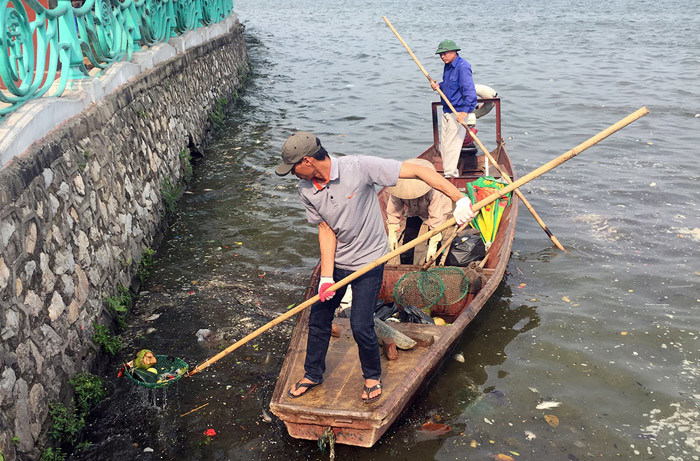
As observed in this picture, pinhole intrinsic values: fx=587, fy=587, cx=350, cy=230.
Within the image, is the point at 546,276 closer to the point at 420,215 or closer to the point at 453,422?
the point at 420,215

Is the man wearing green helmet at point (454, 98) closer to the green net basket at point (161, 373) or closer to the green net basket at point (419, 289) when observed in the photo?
the green net basket at point (419, 289)

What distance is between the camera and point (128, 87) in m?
8.81

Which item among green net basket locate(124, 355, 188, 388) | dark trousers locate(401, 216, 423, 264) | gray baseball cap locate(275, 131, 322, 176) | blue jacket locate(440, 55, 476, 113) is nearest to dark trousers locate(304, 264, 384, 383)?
gray baseball cap locate(275, 131, 322, 176)

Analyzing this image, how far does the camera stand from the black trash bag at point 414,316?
22.8ft

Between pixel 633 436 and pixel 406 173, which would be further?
pixel 633 436

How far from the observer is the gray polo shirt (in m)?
4.63

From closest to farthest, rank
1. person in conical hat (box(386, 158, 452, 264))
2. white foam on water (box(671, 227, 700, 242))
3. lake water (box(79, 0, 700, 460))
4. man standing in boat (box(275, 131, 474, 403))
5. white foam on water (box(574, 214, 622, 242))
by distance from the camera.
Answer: man standing in boat (box(275, 131, 474, 403)) → lake water (box(79, 0, 700, 460)) → person in conical hat (box(386, 158, 452, 264)) → white foam on water (box(671, 227, 700, 242)) → white foam on water (box(574, 214, 622, 242))

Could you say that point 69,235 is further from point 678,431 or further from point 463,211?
point 678,431

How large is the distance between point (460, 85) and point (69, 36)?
620cm

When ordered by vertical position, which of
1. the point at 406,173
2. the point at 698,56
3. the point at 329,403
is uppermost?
the point at 406,173

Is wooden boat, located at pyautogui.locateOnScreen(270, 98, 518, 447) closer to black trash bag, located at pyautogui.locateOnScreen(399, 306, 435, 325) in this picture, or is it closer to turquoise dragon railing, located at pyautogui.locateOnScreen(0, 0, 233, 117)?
black trash bag, located at pyautogui.locateOnScreen(399, 306, 435, 325)

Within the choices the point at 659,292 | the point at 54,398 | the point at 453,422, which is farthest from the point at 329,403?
the point at 659,292

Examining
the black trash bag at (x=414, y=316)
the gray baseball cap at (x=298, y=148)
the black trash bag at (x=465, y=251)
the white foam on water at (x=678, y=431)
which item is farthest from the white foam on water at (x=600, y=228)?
the gray baseball cap at (x=298, y=148)

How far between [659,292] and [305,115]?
41.4ft
